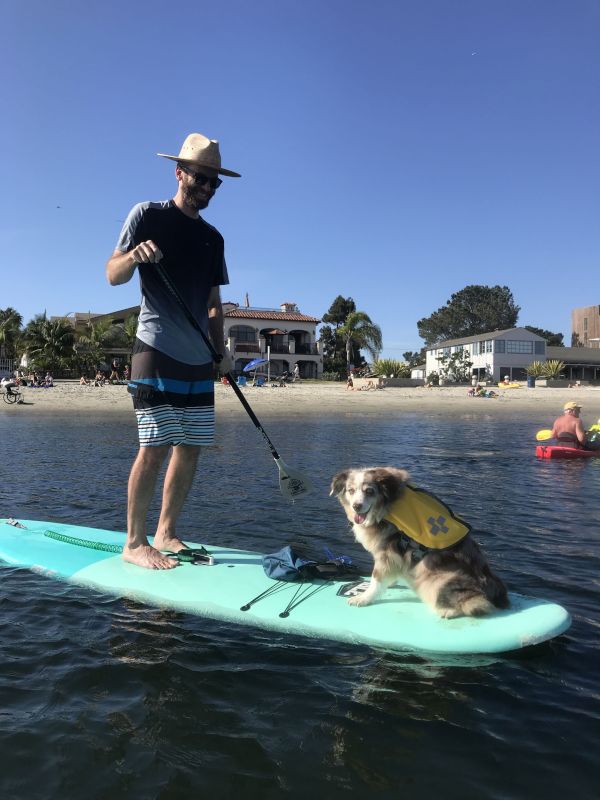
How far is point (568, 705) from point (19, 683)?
10.6 ft

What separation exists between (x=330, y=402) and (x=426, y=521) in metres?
32.6

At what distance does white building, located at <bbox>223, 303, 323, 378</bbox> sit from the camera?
63.1 m

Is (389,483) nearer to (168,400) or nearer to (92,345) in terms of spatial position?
(168,400)

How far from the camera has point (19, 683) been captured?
349 cm

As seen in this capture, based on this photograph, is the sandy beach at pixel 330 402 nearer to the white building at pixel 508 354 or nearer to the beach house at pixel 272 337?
the beach house at pixel 272 337

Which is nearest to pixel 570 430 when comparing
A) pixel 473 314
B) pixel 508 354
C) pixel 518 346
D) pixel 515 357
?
pixel 508 354

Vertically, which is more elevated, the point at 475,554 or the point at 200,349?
the point at 200,349

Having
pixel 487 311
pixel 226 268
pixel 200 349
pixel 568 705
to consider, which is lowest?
pixel 568 705

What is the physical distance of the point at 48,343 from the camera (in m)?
49.5

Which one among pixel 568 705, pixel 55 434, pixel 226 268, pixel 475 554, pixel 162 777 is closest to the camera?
pixel 162 777

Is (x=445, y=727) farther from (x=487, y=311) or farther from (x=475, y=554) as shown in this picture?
(x=487, y=311)

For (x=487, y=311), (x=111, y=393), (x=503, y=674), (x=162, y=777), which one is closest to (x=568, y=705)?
(x=503, y=674)

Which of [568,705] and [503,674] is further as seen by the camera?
[503,674]

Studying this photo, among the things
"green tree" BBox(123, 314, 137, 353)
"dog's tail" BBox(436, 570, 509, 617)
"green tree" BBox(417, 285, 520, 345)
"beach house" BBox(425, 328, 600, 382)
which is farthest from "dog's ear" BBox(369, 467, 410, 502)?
"green tree" BBox(417, 285, 520, 345)
